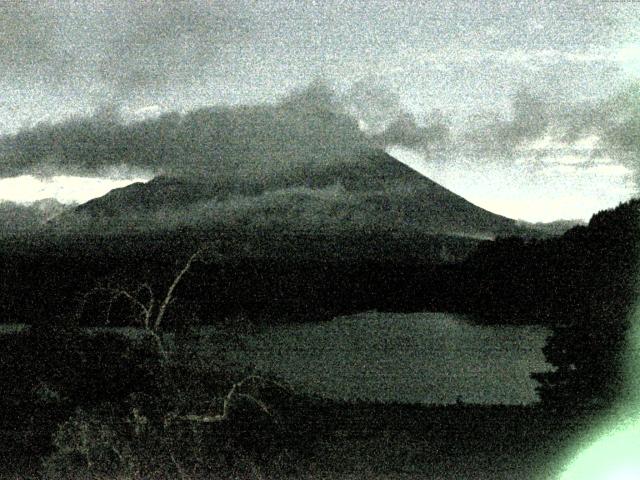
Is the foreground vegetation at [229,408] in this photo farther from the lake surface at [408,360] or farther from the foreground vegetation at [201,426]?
the lake surface at [408,360]

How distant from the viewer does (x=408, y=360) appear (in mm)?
27188

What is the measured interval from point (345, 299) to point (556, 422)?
87.7 feet

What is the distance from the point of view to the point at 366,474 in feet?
32.3

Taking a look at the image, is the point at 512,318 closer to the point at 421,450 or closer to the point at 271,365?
the point at 271,365

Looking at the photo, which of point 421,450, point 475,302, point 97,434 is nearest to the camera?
point 97,434

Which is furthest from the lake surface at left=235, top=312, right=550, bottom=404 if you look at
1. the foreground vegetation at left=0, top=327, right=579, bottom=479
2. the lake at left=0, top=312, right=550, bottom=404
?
the foreground vegetation at left=0, top=327, right=579, bottom=479

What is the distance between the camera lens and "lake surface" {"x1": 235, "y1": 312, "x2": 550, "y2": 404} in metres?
20.2

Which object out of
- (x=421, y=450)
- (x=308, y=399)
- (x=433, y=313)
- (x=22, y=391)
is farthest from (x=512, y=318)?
(x=22, y=391)

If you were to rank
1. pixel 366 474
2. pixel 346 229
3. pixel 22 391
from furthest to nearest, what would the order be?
pixel 346 229, pixel 22 391, pixel 366 474

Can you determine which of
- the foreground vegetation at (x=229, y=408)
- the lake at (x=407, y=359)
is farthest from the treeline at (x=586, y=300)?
the lake at (x=407, y=359)

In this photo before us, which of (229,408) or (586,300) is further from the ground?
(586,300)

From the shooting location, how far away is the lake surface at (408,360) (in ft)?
66.3

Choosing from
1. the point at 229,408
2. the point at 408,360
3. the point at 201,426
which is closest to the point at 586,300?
the point at 229,408

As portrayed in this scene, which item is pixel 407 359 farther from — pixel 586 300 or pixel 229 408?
pixel 229 408
